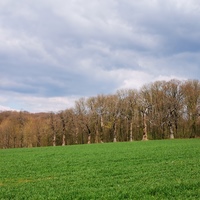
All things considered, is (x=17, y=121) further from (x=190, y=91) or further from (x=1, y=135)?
(x=190, y=91)

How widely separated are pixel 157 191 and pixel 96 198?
9.32 feet

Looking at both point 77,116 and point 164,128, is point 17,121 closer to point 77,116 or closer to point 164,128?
point 77,116

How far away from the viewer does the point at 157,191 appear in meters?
12.2

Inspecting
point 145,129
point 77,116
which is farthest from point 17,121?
point 145,129

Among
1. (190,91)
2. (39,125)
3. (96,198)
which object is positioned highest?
(190,91)

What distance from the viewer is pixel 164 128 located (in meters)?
91.1

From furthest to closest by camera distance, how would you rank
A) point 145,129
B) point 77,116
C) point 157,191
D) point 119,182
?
point 77,116 → point 145,129 → point 119,182 → point 157,191

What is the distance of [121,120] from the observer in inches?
3868

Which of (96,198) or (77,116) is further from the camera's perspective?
(77,116)

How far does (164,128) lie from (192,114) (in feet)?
38.5

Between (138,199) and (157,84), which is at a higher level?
(157,84)

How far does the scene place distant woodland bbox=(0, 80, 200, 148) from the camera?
86.1m

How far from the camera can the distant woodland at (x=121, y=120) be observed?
86.1 meters

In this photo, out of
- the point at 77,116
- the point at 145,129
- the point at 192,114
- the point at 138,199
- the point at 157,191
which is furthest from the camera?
the point at 77,116
